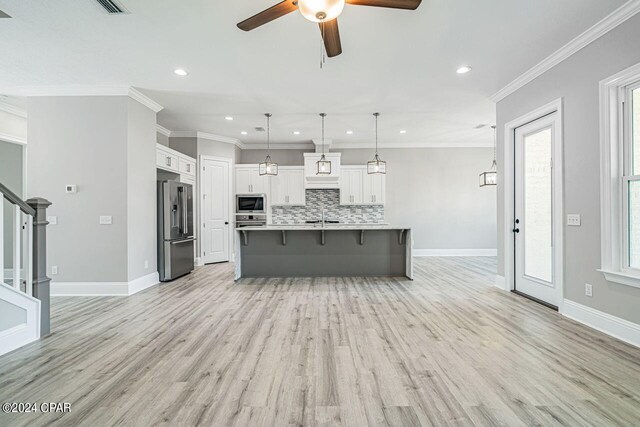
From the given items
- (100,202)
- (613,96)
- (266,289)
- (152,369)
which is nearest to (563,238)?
(613,96)

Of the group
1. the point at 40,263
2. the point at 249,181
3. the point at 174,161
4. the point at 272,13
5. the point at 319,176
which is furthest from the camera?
the point at 249,181

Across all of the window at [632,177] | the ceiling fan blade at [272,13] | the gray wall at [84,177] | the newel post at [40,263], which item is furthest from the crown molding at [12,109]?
the window at [632,177]

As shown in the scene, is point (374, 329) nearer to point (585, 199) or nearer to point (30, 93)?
point (585, 199)

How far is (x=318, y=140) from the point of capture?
7.18 metres

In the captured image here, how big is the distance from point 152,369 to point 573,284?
4081 millimetres

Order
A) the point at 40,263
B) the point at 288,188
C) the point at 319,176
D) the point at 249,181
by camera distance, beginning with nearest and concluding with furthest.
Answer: the point at 40,263
the point at 319,176
the point at 249,181
the point at 288,188

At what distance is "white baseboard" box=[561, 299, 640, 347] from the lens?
2.47 meters

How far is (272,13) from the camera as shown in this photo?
206cm

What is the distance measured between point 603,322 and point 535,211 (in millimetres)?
1507

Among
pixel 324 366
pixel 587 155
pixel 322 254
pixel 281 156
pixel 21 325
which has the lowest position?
pixel 324 366

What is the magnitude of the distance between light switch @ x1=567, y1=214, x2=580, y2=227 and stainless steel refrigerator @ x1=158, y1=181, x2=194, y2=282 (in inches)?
216

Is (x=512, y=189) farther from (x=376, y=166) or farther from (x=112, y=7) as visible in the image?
(x=112, y=7)

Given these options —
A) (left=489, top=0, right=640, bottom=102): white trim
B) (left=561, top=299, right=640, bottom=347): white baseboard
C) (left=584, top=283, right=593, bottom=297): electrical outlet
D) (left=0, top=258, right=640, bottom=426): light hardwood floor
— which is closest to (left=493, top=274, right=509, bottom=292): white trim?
(left=0, top=258, right=640, bottom=426): light hardwood floor

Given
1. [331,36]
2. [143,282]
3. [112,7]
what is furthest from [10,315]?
[331,36]
